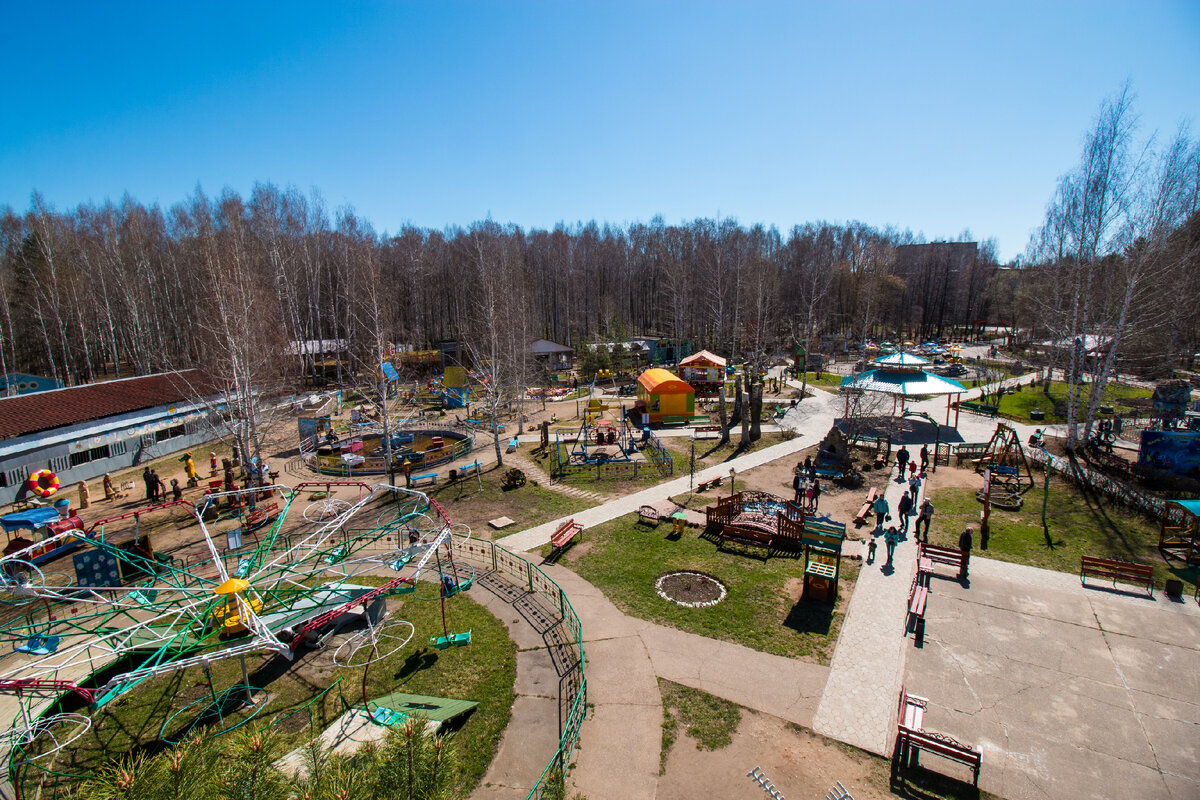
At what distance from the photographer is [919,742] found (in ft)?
29.1

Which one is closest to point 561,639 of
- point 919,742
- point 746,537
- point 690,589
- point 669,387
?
point 690,589

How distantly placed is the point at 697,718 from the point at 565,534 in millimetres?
8242

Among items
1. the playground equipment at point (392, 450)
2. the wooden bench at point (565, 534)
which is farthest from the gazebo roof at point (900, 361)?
the playground equipment at point (392, 450)

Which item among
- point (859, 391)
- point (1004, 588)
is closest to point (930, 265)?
point (859, 391)

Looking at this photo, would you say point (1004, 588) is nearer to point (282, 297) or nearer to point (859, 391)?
point (859, 391)

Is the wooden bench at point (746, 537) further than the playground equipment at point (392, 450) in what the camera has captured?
No

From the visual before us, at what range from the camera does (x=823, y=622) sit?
13.0m

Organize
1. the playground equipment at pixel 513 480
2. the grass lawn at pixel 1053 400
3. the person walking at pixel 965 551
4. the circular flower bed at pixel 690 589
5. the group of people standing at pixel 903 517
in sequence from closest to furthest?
the circular flower bed at pixel 690 589, the person walking at pixel 965 551, the group of people standing at pixel 903 517, the playground equipment at pixel 513 480, the grass lawn at pixel 1053 400

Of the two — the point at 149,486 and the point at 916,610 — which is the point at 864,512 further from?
the point at 149,486

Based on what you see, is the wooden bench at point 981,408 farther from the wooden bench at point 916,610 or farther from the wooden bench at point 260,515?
the wooden bench at point 260,515

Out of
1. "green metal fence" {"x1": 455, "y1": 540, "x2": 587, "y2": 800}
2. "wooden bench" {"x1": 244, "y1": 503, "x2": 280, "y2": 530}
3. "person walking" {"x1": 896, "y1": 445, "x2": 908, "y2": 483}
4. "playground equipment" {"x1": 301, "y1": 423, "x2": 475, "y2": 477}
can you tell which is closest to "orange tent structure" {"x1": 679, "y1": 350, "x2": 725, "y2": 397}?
"person walking" {"x1": 896, "y1": 445, "x2": 908, "y2": 483}

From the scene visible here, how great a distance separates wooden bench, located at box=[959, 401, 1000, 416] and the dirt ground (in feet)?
111

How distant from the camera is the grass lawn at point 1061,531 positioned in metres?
15.9

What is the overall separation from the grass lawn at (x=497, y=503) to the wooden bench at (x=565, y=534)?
1.98 meters
